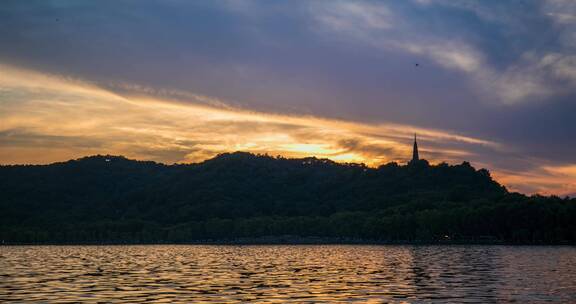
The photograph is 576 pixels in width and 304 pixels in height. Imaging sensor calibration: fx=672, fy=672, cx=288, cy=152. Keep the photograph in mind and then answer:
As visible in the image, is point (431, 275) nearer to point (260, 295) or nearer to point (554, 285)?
point (554, 285)

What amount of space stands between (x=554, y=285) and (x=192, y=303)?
37.0 metres

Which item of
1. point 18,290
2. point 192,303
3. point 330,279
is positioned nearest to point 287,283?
point 330,279

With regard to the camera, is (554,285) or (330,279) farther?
(330,279)

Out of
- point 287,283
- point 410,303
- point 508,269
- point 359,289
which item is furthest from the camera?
point 508,269

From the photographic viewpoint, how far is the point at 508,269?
94812mm

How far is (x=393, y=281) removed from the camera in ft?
247

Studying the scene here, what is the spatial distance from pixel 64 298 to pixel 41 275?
31.6 meters

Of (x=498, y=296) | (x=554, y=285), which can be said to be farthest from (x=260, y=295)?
(x=554, y=285)

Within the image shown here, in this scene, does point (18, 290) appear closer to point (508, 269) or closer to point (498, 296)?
point (498, 296)

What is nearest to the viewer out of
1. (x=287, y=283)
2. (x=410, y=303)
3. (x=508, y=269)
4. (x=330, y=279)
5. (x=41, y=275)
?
(x=410, y=303)

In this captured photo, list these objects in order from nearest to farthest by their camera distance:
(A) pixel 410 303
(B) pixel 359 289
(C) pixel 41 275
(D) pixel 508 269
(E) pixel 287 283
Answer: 1. (A) pixel 410 303
2. (B) pixel 359 289
3. (E) pixel 287 283
4. (C) pixel 41 275
5. (D) pixel 508 269

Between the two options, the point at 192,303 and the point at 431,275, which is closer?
the point at 192,303

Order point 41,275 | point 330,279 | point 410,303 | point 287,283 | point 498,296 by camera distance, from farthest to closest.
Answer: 1. point 41,275
2. point 330,279
3. point 287,283
4. point 498,296
5. point 410,303

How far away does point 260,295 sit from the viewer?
199 feet
